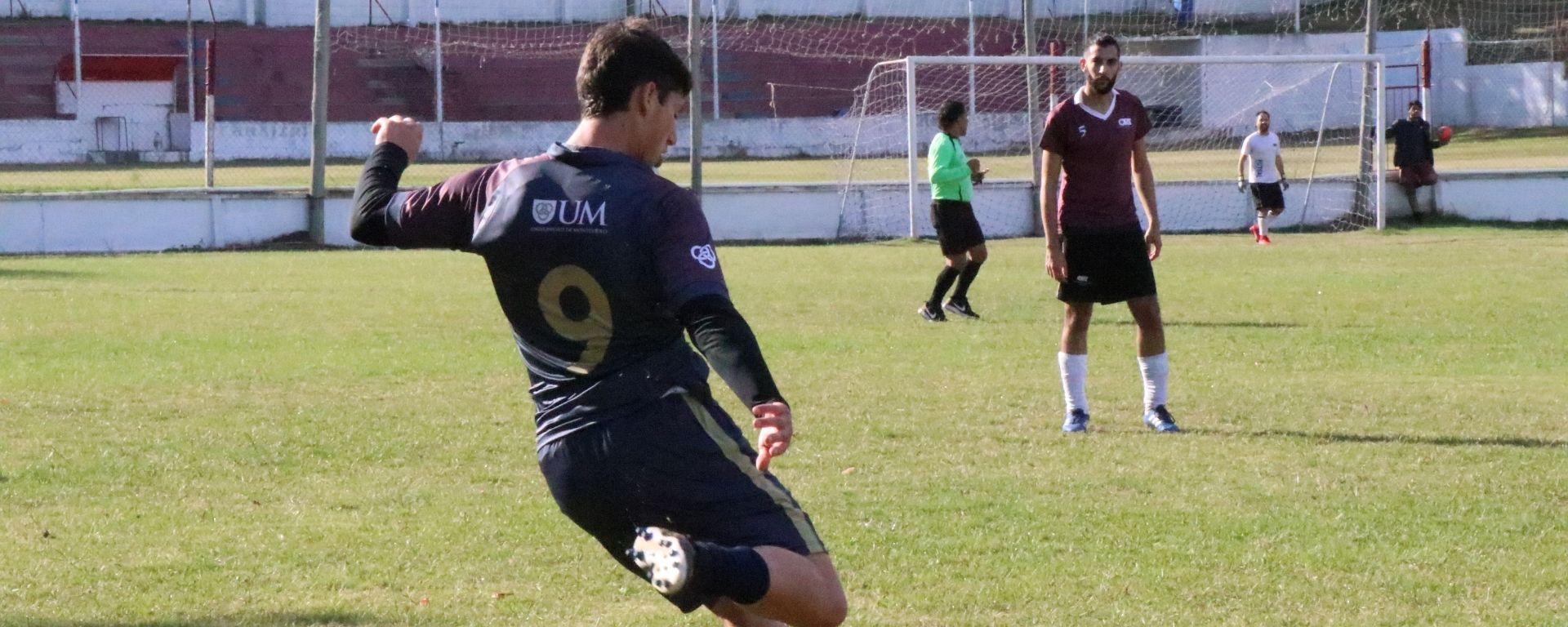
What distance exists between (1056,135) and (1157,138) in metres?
26.1

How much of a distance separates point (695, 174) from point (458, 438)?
1704 centimetres

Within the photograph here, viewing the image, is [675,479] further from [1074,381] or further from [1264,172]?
[1264,172]

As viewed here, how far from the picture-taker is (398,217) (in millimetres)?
3791

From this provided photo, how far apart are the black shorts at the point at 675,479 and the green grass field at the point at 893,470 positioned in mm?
1526

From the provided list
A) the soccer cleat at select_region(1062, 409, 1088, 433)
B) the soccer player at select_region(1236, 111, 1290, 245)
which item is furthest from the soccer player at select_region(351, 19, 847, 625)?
the soccer player at select_region(1236, 111, 1290, 245)

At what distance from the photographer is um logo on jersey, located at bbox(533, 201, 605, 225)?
137 inches

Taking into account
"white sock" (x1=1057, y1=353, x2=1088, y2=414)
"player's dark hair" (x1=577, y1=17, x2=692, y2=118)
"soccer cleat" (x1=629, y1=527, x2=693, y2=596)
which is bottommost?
"white sock" (x1=1057, y1=353, x2=1088, y2=414)

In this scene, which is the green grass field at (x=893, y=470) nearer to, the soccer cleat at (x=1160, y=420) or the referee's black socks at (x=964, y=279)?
the soccer cleat at (x=1160, y=420)

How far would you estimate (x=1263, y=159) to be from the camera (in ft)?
76.9

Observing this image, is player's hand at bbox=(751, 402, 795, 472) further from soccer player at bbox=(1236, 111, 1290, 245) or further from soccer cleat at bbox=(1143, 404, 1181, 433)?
soccer player at bbox=(1236, 111, 1290, 245)

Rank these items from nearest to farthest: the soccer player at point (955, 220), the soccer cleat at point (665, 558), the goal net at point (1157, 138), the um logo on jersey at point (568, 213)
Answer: the soccer cleat at point (665, 558) → the um logo on jersey at point (568, 213) → the soccer player at point (955, 220) → the goal net at point (1157, 138)

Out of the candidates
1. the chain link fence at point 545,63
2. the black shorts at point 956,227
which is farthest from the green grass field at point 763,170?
the black shorts at point 956,227

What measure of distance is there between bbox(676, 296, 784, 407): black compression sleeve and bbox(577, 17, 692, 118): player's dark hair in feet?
1.51

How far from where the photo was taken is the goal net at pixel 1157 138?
84.2 feet
